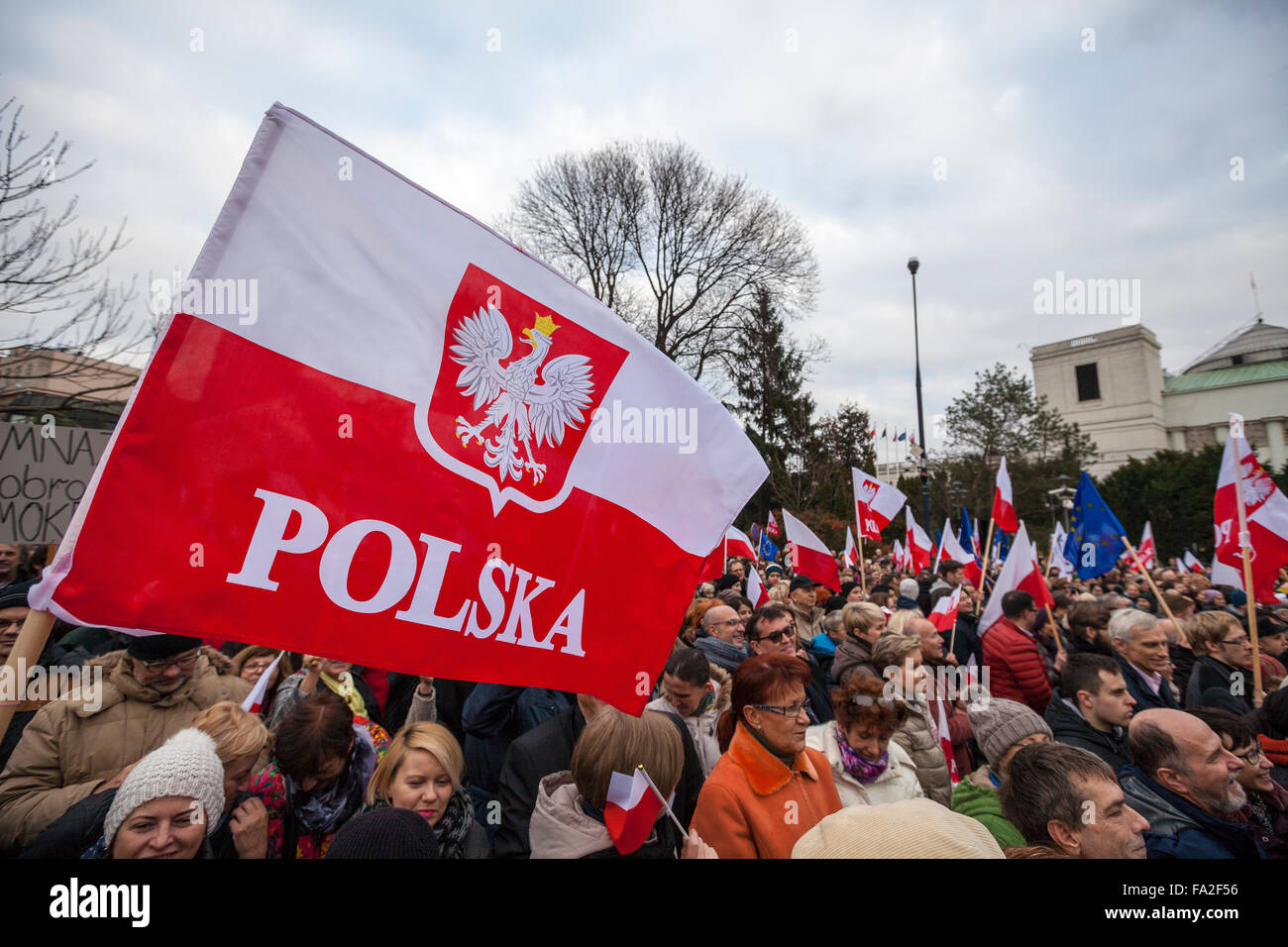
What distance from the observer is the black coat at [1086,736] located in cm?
346

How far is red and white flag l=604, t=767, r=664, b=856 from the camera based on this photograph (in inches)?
82.0

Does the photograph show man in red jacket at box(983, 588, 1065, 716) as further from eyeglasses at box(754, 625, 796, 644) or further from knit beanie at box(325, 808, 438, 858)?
knit beanie at box(325, 808, 438, 858)

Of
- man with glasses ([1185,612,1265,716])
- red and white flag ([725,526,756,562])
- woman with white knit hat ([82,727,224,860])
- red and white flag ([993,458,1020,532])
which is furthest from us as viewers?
red and white flag ([725,526,756,562])

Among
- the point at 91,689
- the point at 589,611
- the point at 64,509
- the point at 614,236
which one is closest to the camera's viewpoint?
the point at 589,611

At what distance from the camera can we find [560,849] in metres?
2.18

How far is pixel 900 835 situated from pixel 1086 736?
2418 millimetres

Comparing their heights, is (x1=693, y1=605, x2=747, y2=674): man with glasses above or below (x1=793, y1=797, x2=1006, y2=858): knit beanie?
above

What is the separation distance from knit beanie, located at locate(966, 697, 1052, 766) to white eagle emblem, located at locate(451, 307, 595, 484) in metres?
2.46

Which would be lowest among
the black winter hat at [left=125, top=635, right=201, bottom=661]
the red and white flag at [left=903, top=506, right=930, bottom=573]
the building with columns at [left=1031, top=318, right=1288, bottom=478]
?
the black winter hat at [left=125, top=635, right=201, bottom=661]

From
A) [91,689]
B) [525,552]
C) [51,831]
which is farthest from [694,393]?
[91,689]

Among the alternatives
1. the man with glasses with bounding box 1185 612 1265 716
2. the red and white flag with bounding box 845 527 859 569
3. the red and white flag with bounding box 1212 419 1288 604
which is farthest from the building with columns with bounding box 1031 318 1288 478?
the man with glasses with bounding box 1185 612 1265 716

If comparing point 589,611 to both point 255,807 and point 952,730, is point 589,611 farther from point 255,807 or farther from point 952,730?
point 952,730

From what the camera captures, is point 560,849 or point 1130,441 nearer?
point 560,849
